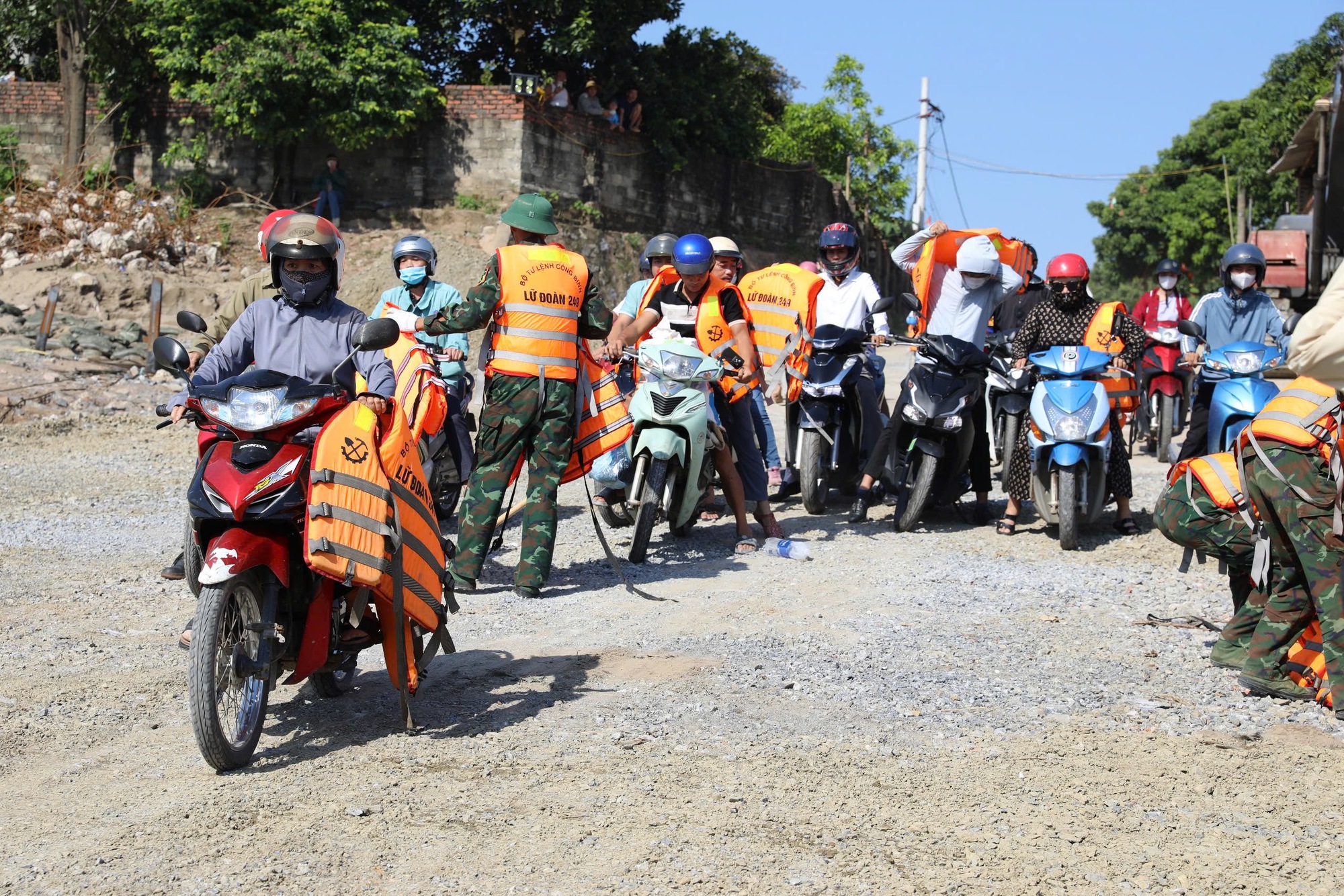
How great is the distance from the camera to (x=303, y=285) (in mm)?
5148

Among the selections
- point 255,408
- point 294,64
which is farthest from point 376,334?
point 294,64

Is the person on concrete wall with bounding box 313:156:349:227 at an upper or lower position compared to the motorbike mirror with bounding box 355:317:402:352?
upper

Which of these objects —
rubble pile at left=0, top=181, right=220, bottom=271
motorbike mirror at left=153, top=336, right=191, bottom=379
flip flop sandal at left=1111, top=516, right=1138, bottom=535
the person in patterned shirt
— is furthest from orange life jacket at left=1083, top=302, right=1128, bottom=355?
rubble pile at left=0, top=181, right=220, bottom=271

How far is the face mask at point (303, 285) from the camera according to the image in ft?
16.9

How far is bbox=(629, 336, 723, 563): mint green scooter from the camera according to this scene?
8.20 meters

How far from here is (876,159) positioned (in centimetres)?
4228

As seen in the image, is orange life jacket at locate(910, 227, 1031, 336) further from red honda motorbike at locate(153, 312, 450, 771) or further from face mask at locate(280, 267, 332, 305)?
red honda motorbike at locate(153, 312, 450, 771)

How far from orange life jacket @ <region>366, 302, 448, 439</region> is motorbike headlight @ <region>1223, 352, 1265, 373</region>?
16.1ft

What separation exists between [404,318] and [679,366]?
1675 millimetres

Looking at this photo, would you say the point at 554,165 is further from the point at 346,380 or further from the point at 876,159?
the point at 346,380

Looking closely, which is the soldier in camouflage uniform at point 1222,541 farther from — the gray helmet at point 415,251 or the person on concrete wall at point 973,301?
the gray helmet at point 415,251

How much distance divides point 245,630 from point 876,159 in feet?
130

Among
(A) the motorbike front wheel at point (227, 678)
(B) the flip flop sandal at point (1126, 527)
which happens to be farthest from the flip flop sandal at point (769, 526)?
(A) the motorbike front wheel at point (227, 678)

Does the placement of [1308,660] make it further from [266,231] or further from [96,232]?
[96,232]
